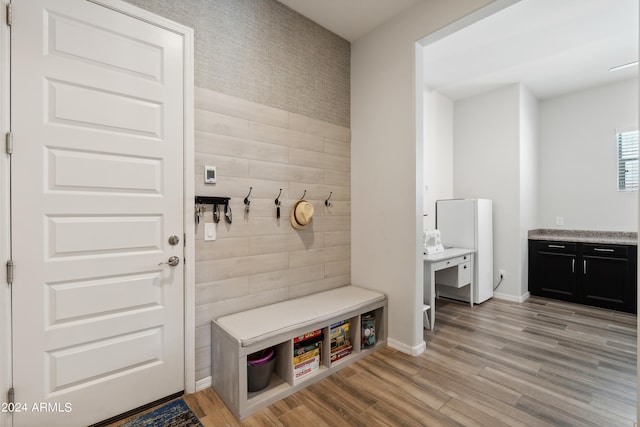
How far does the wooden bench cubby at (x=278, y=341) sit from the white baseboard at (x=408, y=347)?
0.14m

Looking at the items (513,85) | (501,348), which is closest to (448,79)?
(513,85)

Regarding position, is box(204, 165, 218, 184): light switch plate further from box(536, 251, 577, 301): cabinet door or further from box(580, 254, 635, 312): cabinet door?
box(580, 254, 635, 312): cabinet door

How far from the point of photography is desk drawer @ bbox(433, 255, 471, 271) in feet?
10.7

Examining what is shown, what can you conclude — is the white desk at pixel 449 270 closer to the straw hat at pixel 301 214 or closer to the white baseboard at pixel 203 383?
the straw hat at pixel 301 214

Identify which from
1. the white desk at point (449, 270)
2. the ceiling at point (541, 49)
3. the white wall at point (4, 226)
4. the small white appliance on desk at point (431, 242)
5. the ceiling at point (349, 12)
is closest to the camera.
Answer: the white wall at point (4, 226)

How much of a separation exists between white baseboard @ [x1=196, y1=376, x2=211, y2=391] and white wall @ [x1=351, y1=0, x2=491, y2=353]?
152cm

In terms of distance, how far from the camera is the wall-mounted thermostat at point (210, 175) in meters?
2.04

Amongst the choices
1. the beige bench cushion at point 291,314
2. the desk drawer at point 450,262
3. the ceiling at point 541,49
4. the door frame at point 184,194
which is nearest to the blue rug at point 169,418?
the door frame at point 184,194

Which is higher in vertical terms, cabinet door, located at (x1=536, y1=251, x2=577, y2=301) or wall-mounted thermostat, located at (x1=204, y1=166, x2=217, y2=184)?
wall-mounted thermostat, located at (x1=204, y1=166, x2=217, y2=184)

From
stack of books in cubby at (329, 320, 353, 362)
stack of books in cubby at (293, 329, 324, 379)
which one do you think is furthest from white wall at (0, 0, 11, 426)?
stack of books in cubby at (329, 320, 353, 362)

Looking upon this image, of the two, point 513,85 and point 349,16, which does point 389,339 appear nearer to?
point 349,16

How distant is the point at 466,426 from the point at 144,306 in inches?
78.8

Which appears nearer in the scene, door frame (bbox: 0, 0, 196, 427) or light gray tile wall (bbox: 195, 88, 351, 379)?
door frame (bbox: 0, 0, 196, 427)

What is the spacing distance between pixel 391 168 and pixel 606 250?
316 cm
